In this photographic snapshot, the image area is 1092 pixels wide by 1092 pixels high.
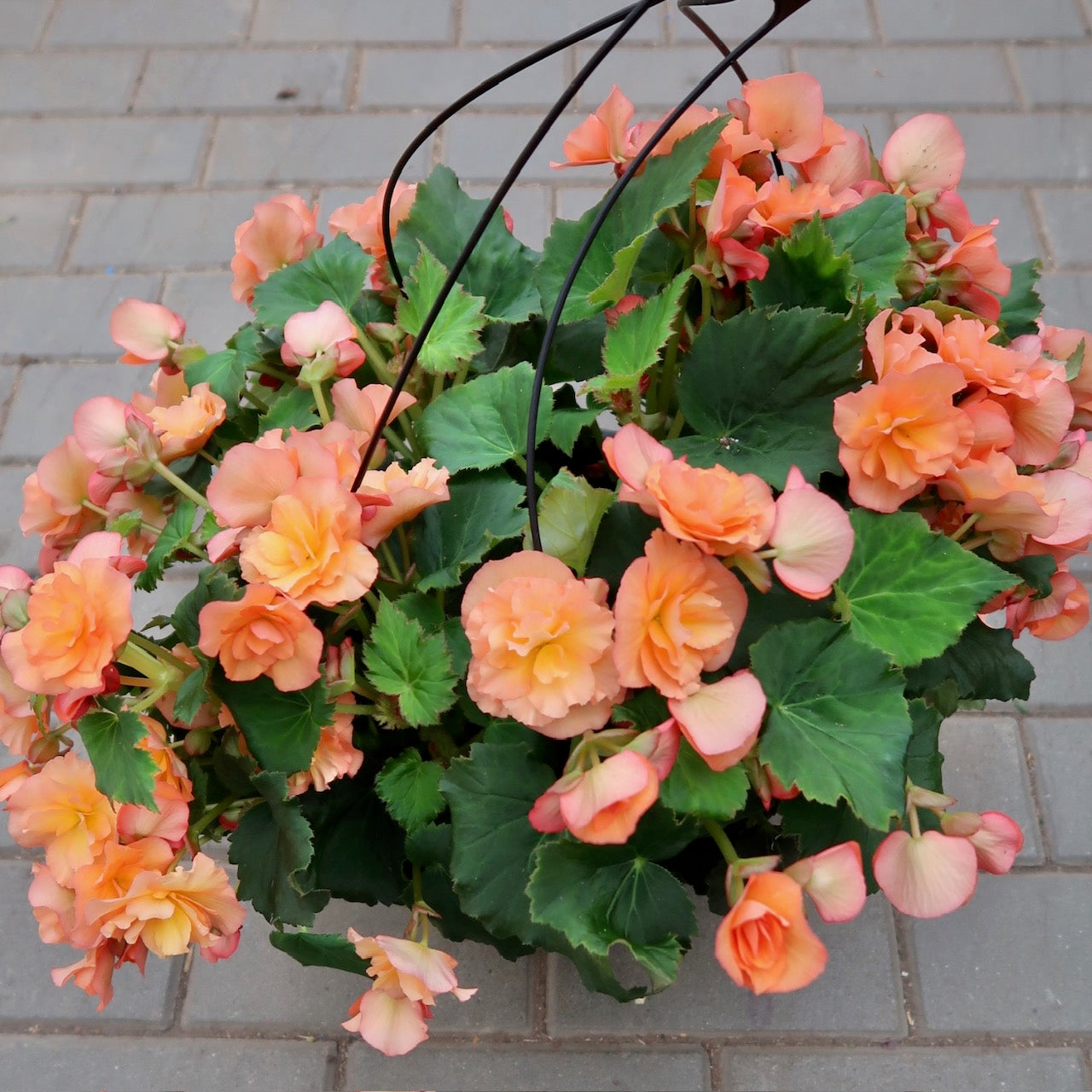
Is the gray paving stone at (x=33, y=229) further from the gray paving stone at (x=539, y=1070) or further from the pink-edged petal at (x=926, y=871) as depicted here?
the pink-edged petal at (x=926, y=871)

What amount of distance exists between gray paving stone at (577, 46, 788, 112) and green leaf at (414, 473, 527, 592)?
115cm

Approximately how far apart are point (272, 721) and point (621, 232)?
0.38 meters

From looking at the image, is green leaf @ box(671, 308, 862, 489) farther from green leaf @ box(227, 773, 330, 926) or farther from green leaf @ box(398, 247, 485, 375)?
green leaf @ box(227, 773, 330, 926)

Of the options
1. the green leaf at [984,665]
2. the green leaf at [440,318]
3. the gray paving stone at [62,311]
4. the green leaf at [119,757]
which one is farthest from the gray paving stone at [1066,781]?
the gray paving stone at [62,311]

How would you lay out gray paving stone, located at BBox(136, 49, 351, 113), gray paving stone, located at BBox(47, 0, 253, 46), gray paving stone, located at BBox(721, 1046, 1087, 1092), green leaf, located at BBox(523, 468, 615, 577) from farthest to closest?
1. gray paving stone, located at BBox(47, 0, 253, 46)
2. gray paving stone, located at BBox(136, 49, 351, 113)
3. gray paving stone, located at BBox(721, 1046, 1087, 1092)
4. green leaf, located at BBox(523, 468, 615, 577)

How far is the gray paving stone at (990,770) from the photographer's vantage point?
1.05 meters

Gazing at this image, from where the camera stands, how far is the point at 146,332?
0.79 m

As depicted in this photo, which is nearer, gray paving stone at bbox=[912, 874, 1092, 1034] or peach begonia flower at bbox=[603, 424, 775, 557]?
peach begonia flower at bbox=[603, 424, 775, 557]

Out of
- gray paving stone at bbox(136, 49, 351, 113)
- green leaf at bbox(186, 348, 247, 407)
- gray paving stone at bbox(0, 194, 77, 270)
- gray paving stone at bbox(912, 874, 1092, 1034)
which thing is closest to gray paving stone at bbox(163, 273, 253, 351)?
gray paving stone at bbox(0, 194, 77, 270)

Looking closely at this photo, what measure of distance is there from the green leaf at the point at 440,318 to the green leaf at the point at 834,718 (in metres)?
0.28

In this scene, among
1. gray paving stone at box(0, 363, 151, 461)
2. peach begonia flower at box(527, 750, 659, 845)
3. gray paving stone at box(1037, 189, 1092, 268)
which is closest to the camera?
peach begonia flower at box(527, 750, 659, 845)

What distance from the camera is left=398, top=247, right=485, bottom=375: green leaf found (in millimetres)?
715

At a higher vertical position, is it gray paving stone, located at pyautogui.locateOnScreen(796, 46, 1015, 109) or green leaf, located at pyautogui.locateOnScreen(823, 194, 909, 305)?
green leaf, located at pyautogui.locateOnScreen(823, 194, 909, 305)

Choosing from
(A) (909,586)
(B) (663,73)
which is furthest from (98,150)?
(A) (909,586)
